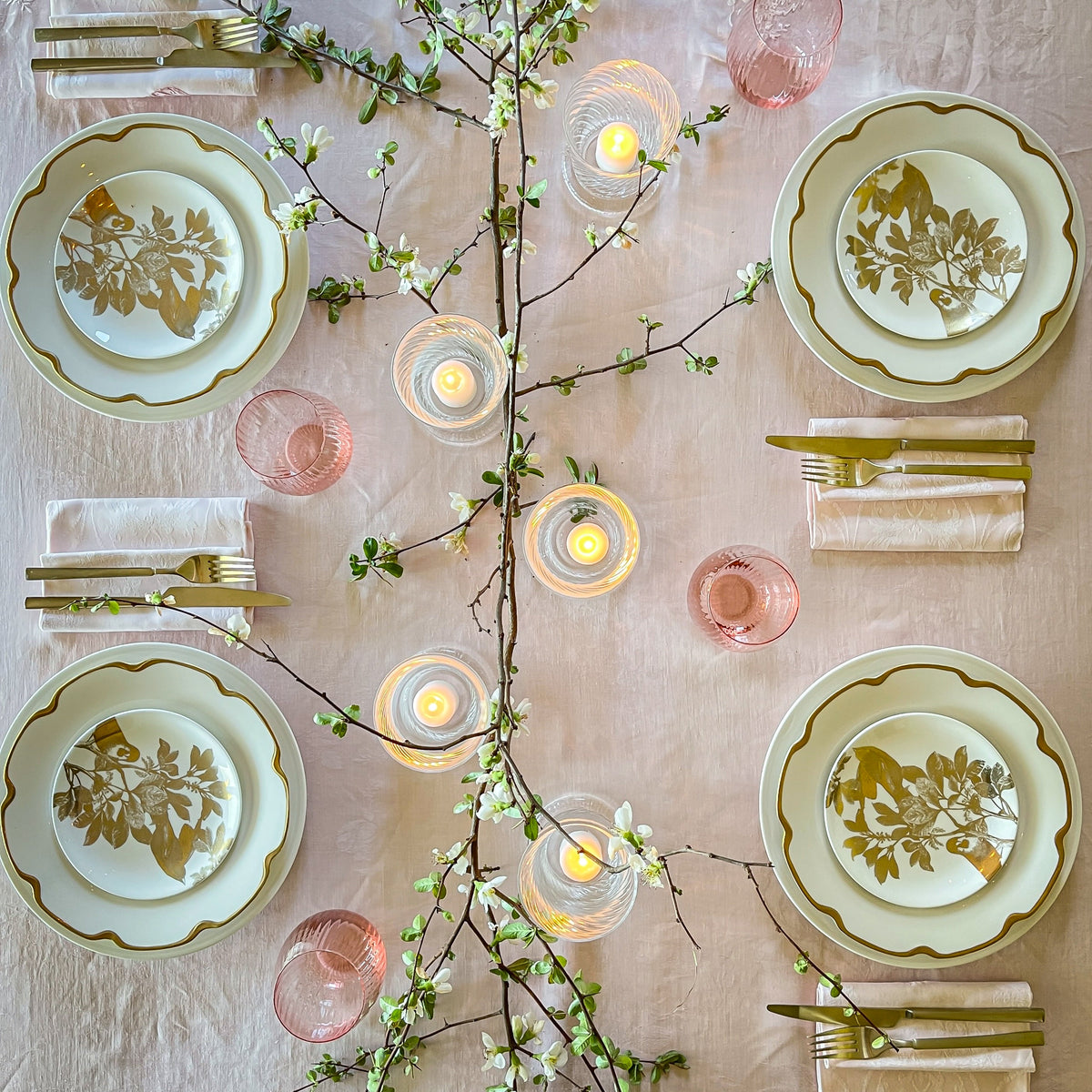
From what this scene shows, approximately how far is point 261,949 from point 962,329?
1.25 metres

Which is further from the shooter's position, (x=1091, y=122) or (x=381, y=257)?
(x=1091, y=122)

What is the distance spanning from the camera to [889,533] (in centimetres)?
122

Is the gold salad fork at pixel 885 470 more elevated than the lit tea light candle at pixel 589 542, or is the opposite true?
the gold salad fork at pixel 885 470

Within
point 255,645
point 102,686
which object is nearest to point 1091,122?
point 255,645

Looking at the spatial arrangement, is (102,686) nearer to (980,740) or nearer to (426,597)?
(426,597)

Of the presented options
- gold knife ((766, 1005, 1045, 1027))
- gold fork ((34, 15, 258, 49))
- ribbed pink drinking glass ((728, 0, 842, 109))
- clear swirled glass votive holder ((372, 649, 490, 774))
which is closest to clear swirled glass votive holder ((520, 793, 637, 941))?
clear swirled glass votive holder ((372, 649, 490, 774))

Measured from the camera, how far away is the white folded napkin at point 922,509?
122 centimetres

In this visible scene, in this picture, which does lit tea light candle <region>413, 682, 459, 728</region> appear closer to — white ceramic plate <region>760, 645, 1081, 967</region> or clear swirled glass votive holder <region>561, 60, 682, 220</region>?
white ceramic plate <region>760, 645, 1081, 967</region>

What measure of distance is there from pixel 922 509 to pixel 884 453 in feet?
0.30

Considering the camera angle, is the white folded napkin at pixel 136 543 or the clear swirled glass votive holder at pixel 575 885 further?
the white folded napkin at pixel 136 543

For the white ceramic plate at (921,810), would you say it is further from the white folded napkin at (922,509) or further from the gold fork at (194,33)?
the gold fork at (194,33)

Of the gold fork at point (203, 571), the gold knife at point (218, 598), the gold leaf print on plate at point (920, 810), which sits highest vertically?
A: the gold fork at point (203, 571)

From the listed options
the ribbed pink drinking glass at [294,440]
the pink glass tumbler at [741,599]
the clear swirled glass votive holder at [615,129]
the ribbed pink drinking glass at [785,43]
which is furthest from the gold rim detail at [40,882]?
the ribbed pink drinking glass at [785,43]

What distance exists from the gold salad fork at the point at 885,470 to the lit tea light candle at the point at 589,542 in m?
0.29
